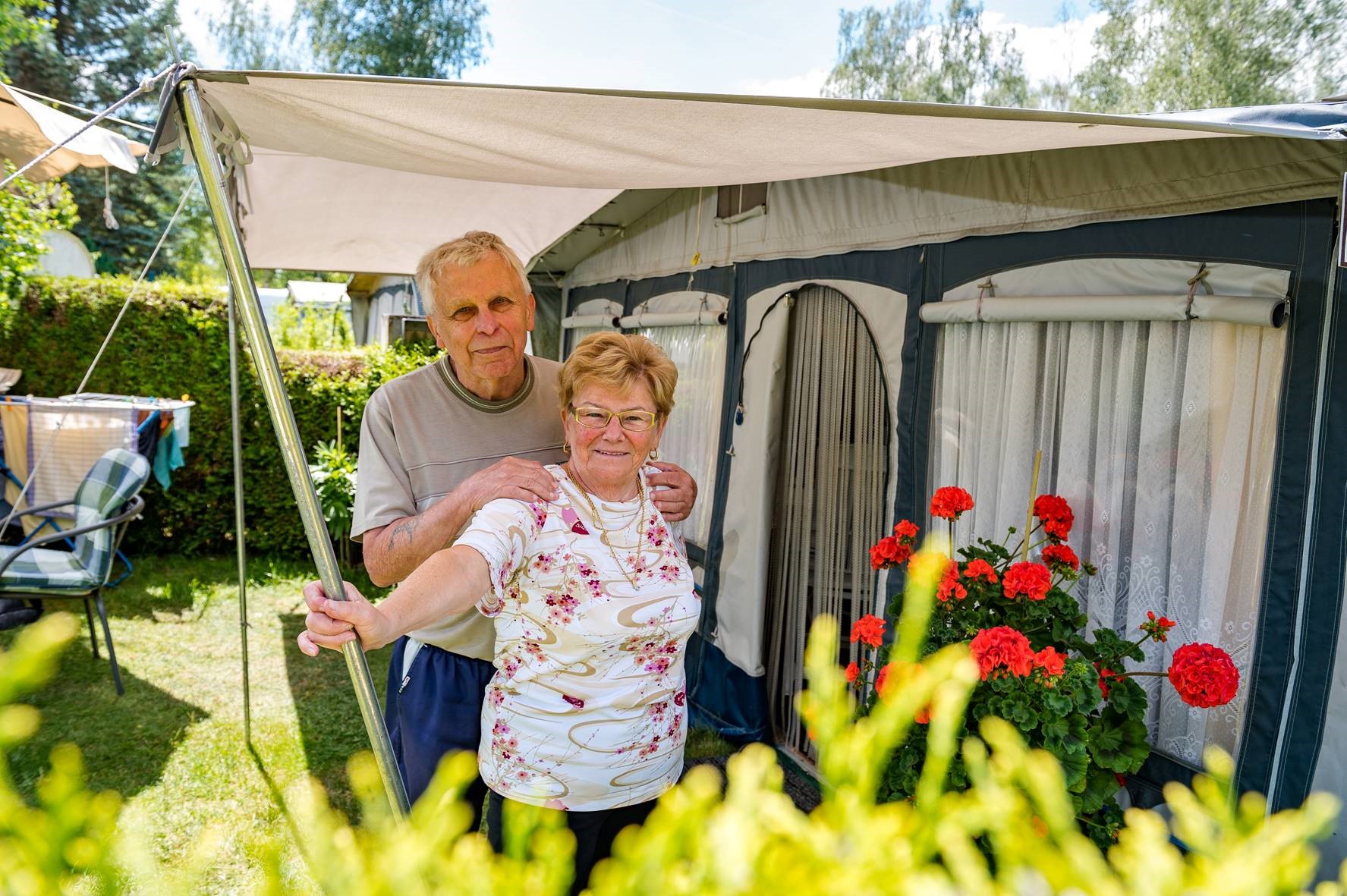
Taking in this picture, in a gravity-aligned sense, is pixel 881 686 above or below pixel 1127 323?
below

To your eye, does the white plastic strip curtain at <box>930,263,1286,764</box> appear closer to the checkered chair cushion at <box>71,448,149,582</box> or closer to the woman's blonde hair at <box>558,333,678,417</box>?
the woman's blonde hair at <box>558,333,678,417</box>

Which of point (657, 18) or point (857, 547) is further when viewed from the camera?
point (657, 18)

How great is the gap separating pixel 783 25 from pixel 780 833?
29424 mm

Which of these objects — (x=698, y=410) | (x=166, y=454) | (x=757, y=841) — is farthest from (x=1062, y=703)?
(x=166, y=454)

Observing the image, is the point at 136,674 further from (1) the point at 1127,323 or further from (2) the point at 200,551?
(1) the point at 1127,323

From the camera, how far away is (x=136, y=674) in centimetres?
451

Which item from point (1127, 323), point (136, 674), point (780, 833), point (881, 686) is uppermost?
point (1127, 323)

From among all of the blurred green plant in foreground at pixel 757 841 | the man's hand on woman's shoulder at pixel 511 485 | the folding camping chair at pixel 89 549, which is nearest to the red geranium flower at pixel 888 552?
the man's hand on woman's shoulder at pixel 511 485

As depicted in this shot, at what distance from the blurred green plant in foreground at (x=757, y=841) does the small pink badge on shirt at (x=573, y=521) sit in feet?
4.11

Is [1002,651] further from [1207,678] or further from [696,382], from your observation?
[696,382]

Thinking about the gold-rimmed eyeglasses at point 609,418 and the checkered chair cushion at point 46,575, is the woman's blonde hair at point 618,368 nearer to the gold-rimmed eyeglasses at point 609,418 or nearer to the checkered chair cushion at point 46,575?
the gold-rimmed eyeglasses at point 609,418

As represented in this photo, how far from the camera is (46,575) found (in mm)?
4031

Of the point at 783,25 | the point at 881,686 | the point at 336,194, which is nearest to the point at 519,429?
the point at 881,686

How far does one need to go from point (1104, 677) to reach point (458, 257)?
1.84 meters
